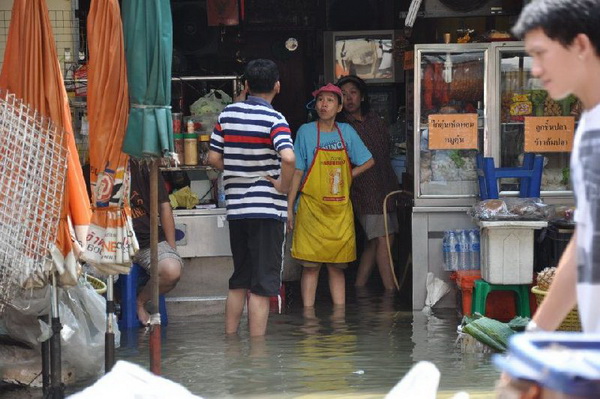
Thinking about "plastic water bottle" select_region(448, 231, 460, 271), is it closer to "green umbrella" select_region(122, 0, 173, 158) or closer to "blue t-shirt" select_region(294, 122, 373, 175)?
"blue t-shirt" select_region(294, 122, 373, 175)

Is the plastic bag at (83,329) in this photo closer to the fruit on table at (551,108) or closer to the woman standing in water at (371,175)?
the woman standing in water at (371,175)

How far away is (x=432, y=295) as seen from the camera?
9555mm

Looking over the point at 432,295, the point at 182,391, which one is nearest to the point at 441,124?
the point at 432,295

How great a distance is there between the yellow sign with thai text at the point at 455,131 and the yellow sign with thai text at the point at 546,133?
1.48ft

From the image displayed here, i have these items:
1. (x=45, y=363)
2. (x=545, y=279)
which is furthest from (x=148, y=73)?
(x=545, y=279)

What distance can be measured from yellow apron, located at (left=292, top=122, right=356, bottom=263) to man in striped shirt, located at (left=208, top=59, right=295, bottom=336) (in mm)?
1492

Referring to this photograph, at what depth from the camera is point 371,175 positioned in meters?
10.8

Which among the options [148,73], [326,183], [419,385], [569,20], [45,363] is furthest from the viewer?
[326,183]

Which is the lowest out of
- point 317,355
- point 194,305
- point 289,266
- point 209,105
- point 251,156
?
point 317,355

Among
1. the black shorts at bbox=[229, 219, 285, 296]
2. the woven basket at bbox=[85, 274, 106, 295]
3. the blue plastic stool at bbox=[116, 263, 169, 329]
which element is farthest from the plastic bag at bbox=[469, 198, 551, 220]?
the woven basket at bbox=[85, 274, 106, 295]

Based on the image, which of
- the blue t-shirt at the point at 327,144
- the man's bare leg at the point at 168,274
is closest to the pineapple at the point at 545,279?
the blue t-shirt at the point at 327,144

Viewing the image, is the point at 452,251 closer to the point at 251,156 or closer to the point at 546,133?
the point at 546,133

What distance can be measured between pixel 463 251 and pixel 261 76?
2.35m

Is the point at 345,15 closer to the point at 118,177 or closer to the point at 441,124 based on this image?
the point at 441,124
